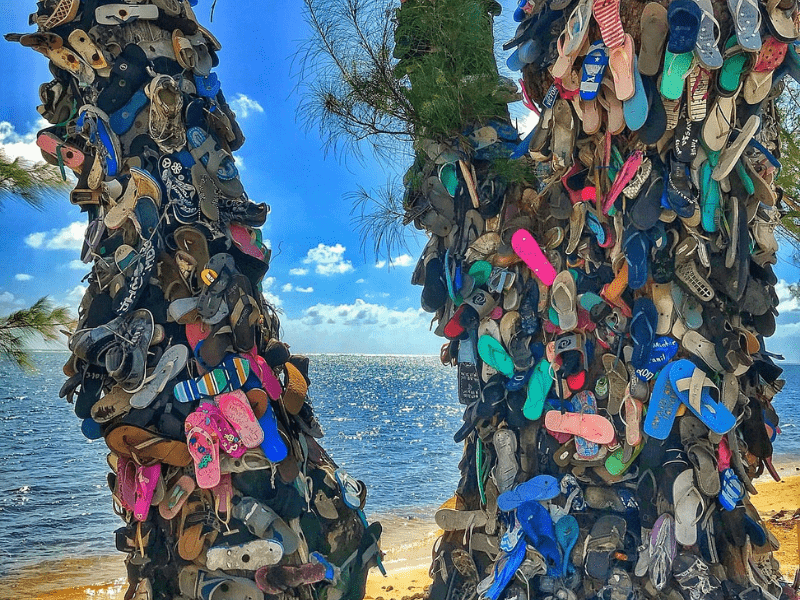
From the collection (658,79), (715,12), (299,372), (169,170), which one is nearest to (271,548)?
(299,372)

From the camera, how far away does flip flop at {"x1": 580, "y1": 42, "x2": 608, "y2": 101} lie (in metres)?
2.06

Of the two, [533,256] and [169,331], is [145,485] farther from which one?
[533,256]

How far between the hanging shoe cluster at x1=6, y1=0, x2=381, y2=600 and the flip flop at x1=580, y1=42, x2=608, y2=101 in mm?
1066

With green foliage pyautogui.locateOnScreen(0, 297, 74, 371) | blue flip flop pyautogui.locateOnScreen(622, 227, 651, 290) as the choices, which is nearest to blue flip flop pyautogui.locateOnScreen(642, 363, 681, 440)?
blue flip flop pyautogui.locateOnScreen(622, 227, 651, 290)

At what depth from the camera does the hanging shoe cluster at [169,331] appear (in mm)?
1954

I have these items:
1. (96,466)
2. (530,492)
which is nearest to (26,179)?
(530,492)

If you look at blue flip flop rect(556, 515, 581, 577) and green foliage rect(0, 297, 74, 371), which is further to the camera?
green foliage rect(0, 297, 74, 371)

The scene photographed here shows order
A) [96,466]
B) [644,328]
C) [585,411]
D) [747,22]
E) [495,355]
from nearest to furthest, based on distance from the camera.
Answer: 1. [747,22]
2. [644,328]
3. [585,411]
4. [495,355]
5. [96,466]

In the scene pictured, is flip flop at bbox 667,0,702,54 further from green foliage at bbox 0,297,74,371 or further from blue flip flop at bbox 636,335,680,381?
green foliage at bbox 0,297,74,371

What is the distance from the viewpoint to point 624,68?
202 centimetres

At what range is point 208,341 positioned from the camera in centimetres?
196

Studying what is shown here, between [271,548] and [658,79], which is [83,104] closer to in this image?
[271,548]

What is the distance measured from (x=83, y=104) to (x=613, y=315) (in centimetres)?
169

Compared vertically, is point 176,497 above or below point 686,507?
above
